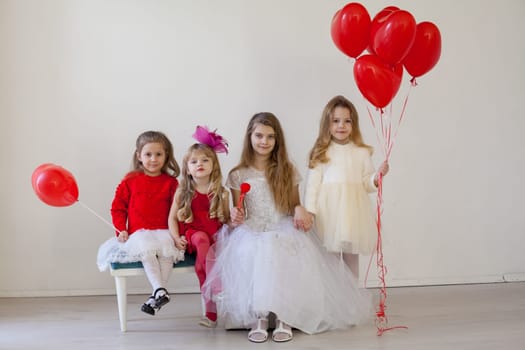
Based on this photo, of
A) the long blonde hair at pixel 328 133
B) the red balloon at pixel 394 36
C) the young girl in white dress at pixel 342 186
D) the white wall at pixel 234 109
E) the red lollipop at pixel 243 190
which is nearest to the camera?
the red balloon at pixel 394 36

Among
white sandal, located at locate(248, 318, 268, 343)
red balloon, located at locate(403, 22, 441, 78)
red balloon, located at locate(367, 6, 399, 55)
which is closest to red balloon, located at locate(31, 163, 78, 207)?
white sandal, located at locate(248, 318, 268, 343)

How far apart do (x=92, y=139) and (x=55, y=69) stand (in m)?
0.45

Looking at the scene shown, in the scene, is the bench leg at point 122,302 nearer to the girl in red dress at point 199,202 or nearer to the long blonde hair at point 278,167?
the girl in red dress at point 199,202

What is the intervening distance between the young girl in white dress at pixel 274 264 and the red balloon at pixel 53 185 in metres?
0.70

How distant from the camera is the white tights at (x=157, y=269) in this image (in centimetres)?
234

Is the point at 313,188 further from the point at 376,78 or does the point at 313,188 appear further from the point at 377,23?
the point at 377,23

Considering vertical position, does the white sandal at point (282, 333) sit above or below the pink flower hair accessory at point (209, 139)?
below

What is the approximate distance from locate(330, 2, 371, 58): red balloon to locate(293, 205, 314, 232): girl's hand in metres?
0.75

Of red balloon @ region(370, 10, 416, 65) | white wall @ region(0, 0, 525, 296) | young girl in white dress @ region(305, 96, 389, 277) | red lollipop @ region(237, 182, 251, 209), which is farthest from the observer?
white wall @ region(0, 0, 525, 296)

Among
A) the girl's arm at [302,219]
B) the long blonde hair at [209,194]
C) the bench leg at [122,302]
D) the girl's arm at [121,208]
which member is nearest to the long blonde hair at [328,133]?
the girl's arm at [302,219]

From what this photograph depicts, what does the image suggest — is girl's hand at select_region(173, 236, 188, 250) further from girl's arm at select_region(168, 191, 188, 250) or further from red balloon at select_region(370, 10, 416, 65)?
red balloon at select_region(370, 10, 416, 65)

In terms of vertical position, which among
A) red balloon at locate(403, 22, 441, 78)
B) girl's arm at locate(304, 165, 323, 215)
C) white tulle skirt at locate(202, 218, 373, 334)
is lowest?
white tulle skirt at locate(202, 218, 373, 334)

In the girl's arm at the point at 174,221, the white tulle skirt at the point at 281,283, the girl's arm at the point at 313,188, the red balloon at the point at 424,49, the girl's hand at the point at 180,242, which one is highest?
the red balloon at the point at 424,49

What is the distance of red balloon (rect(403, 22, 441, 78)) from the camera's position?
231 centimetres
